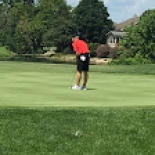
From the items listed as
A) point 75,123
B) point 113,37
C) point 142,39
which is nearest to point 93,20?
point 113,37

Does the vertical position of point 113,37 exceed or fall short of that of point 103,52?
it exceeds it

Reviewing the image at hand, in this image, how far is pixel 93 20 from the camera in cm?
11250

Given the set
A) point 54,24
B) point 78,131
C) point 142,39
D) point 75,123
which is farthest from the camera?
point 54,24

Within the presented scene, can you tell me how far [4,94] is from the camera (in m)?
12.4

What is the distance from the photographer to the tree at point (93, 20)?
111 m

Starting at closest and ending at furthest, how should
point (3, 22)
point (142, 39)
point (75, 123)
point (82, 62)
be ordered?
point (75, 123), point (82, 62), point (142, 39), point (3, 22)

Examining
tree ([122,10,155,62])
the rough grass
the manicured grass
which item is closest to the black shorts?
the manicured grass

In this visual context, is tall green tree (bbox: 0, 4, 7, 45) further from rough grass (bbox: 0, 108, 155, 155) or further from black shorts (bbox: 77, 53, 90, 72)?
rough grass (bbox: 0, 108, 155, 155)

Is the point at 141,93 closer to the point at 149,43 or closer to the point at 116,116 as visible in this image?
the point at 116,116

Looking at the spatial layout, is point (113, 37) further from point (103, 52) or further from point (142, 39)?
point (142, 39)

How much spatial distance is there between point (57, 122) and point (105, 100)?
2885 millimetres

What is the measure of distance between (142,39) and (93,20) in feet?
165

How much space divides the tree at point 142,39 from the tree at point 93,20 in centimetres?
4439

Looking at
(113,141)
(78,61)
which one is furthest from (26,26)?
(113,141)
